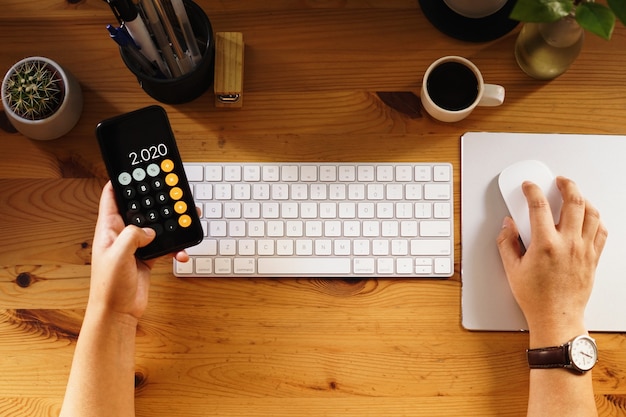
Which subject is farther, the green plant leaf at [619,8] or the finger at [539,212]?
the finger at [539,212]

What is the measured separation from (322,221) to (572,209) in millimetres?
340

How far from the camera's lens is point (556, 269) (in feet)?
2.51

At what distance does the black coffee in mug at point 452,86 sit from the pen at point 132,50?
1.25 ft

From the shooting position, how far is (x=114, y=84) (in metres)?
0.84

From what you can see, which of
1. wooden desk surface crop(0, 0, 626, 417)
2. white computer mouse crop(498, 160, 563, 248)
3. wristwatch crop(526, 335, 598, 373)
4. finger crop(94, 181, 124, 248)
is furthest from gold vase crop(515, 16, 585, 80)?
finger crop(94, 181, 124, 248)

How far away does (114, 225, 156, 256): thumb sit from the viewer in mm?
704

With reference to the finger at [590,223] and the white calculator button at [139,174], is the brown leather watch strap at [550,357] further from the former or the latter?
the white calculator button at [139,174]

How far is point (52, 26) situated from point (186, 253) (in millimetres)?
404

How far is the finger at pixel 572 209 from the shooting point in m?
0.77

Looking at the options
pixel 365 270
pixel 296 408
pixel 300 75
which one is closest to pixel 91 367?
pixel 296 408

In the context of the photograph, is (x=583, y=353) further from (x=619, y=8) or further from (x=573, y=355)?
(x=619, y=8)

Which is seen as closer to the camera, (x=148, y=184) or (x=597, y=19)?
(x=597, y=19)

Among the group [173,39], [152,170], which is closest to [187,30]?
[173,39]

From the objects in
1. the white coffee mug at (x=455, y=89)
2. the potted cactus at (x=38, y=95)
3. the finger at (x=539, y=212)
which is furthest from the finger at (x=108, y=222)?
the finger at (x=539, y=212)
